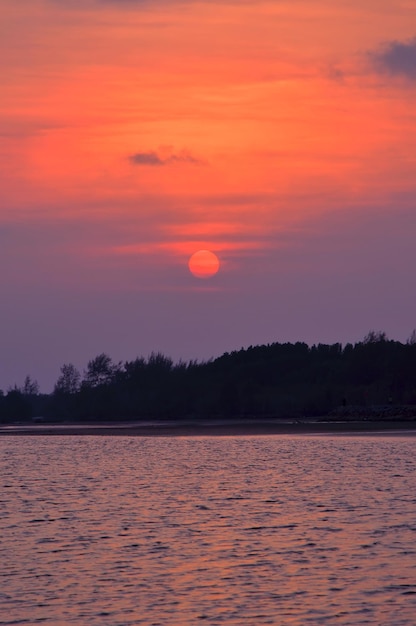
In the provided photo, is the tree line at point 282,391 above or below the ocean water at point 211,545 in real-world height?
above

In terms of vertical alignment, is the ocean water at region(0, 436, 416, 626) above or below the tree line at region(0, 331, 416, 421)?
below

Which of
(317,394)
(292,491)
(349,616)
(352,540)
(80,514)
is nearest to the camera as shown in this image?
(349,616)

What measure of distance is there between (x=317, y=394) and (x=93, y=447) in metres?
71.6

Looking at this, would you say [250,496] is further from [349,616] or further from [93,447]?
[93,447]

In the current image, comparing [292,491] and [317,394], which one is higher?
[317,394]

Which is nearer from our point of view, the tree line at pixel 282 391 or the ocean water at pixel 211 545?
the ocean water at pixel 211 545

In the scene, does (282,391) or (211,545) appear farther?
(282,391)

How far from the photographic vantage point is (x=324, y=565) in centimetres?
2556

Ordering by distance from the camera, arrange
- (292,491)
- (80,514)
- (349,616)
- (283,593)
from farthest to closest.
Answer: (292,491) < (80,514) < (283,593) < (349,616)

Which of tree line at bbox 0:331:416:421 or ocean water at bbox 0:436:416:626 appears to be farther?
tree line at bbox 0:331:416:421

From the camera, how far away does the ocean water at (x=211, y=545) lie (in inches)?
835

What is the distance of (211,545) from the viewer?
29328 mm

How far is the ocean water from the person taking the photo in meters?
21.2

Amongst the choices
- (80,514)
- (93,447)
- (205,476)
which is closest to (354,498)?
(80,514)
